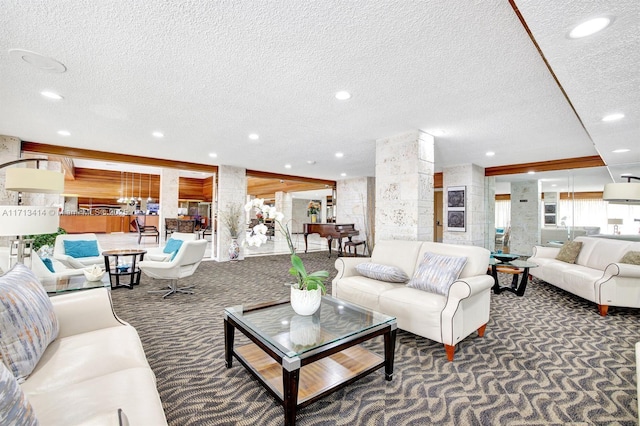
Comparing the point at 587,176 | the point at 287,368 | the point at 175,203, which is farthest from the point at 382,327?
the point at 175,203

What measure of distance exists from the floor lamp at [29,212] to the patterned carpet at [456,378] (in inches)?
50.2

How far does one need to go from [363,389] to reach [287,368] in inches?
28.7

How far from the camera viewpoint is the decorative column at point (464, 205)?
6.48 metres

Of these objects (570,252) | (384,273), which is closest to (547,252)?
(570,252)

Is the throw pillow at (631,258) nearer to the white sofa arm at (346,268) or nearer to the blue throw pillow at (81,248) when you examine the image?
the white sofa arm at (346,268)

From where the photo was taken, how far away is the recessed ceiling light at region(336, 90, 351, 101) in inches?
115

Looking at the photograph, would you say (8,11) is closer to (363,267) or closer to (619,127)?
(363,267)

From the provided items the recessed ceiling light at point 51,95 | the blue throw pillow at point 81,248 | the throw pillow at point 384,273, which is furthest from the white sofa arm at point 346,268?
the blue throw pillow at point 81,248

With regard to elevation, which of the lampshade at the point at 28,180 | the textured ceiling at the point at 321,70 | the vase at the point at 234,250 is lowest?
the vase at the point at 234,250

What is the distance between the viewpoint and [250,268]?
630 centimetres

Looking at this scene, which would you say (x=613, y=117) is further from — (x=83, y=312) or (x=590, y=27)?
(x=83, y=312)

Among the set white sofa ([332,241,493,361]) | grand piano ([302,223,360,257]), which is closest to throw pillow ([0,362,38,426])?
white sofa ([332,241,493,361])

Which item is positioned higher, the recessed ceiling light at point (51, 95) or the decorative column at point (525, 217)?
the recessed ceiling light at point (51, 95)

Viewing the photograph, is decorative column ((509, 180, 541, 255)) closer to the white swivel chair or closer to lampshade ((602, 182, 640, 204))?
lampshade ((602, 182, 640, 204))
